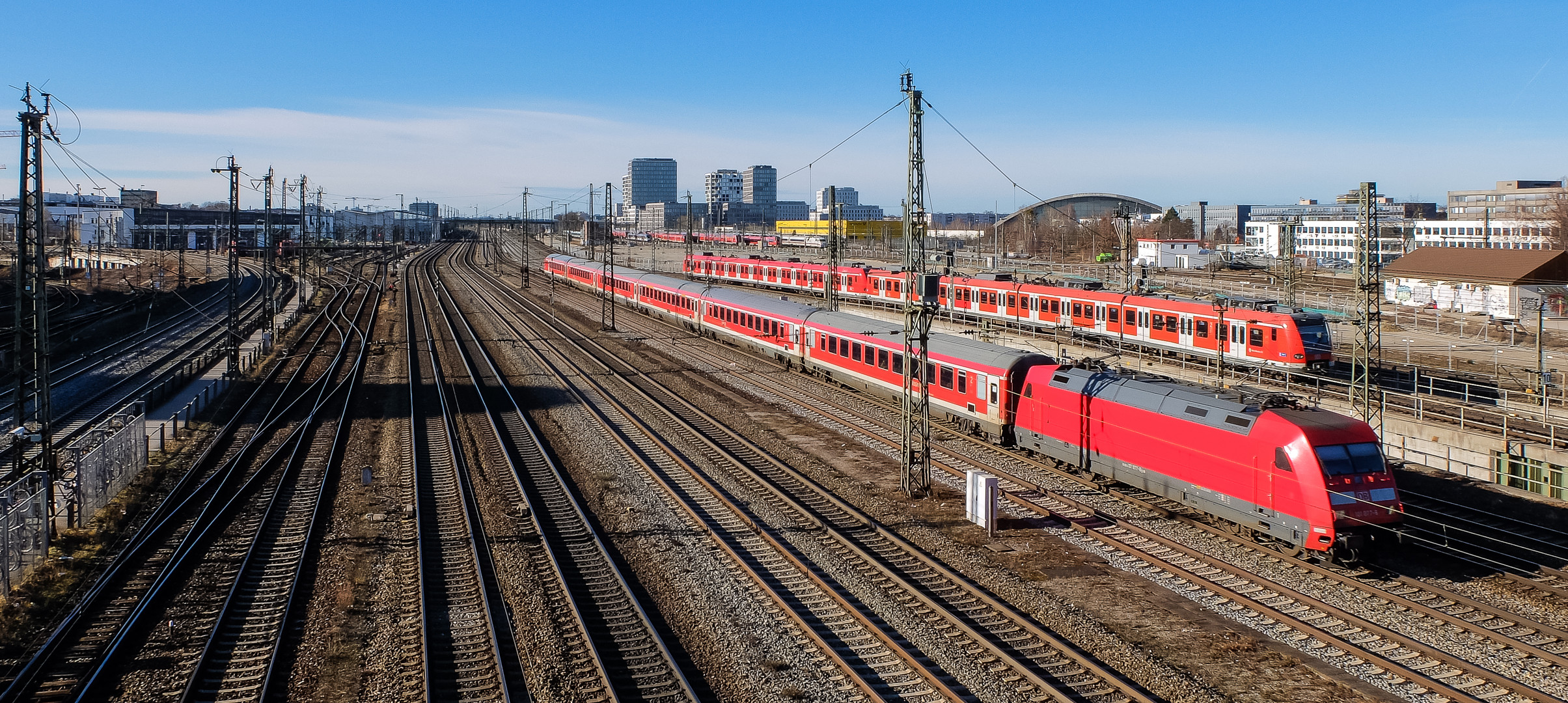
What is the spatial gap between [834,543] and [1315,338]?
2067 cm

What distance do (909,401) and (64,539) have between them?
15994mm

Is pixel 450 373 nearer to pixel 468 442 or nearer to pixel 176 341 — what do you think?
pixel 468 442

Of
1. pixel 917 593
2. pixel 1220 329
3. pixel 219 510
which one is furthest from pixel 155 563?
pixel 1220 329

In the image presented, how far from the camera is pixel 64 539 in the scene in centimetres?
1745

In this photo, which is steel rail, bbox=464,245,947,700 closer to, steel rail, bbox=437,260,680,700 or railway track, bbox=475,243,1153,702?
railway track, bbox=475,243,1153,702

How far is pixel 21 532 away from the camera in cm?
1540

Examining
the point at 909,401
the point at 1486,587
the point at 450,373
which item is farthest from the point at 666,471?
the point at 450,373

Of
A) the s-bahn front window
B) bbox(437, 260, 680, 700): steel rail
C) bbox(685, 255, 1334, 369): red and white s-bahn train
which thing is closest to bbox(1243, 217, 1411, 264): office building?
bbox(685, 255, 1334, 369): red and white s-bahn train

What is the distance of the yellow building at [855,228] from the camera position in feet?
338

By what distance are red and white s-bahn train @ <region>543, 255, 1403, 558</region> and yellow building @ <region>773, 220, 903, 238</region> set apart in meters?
50.7

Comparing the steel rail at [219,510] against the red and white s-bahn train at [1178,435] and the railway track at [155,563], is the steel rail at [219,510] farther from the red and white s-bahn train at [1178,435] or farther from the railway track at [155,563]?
the red and white s-bahn train at [1178,435]

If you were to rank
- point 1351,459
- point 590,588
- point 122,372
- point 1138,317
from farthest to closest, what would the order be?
point 122,372, point 1138,317, point 1351,459, point 590,588

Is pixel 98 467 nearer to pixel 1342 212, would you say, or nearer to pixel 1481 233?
pixel 1481 233

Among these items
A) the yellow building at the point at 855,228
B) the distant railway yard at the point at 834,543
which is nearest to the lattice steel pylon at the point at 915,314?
the distant railway yard at the point at 834,543
